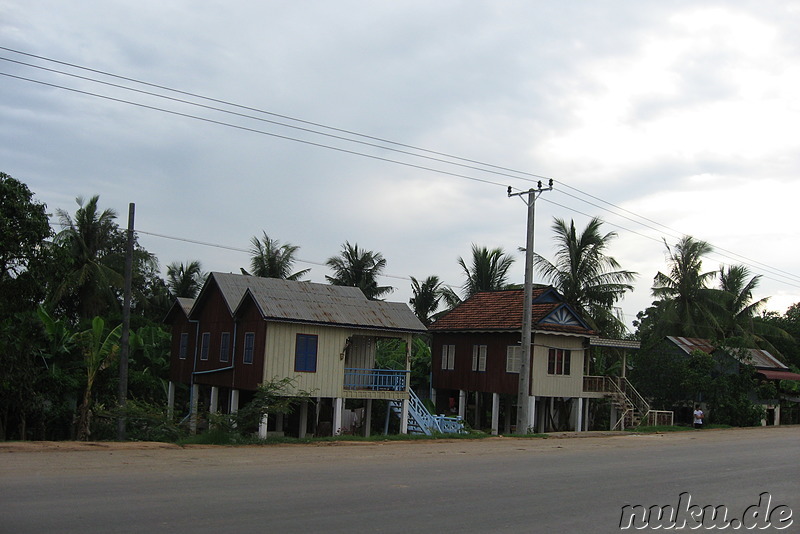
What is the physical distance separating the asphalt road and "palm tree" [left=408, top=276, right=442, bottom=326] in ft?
106

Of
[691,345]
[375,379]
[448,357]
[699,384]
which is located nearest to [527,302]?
[375,379]

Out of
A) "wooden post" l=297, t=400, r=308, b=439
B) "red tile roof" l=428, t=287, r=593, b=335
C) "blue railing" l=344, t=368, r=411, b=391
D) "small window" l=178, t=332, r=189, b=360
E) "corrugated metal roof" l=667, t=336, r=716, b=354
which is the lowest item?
"wooden post" l=297, t=400, r=308, b=439

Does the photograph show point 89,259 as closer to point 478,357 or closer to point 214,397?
point 214,397

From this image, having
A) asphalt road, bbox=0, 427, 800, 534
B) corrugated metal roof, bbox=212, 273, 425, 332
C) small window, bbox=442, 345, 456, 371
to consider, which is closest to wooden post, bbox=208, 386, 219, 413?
corrugated metal roof, bbox=212, 273, 425, 332

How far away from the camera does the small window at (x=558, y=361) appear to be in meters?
35.5

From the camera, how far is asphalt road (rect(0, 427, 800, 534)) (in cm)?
979

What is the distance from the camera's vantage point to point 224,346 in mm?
32000

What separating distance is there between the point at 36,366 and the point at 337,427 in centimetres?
1234

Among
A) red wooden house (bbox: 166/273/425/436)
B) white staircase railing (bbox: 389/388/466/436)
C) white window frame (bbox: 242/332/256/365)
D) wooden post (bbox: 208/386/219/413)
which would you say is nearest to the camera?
red wooden house (bbox: 166/273/425/436)

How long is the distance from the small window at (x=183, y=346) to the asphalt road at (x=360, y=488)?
55.1ft

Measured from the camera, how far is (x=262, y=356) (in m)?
28.3

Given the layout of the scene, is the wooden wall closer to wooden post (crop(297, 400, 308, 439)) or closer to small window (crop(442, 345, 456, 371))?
small window (crop(442, 345, 456, 371))

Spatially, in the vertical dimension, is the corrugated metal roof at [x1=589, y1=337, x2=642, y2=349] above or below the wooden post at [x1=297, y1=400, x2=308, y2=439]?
above

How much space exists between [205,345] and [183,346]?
306 centimetres
